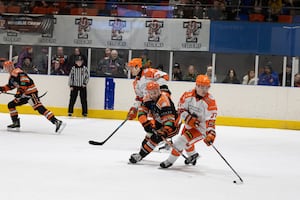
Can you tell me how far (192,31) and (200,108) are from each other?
5.67m

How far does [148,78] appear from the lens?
6566mm

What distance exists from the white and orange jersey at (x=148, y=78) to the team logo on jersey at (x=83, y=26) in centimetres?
454

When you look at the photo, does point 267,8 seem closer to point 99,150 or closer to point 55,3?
point 55,3

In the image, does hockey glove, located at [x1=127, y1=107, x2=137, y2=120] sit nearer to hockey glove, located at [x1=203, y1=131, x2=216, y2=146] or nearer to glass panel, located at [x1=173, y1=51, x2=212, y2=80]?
hockey glove, located at [x1=203, y1=131, x2=216, y2=146]

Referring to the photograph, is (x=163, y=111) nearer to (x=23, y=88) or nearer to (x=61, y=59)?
(x=23, y=88)

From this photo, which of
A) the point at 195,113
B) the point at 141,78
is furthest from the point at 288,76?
the point at 195,113

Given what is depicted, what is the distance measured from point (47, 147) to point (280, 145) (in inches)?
122

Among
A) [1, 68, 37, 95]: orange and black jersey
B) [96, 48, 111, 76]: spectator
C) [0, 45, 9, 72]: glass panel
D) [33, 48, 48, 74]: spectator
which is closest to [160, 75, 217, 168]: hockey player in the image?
[1, 68, 37, 95]: orange and black jersey

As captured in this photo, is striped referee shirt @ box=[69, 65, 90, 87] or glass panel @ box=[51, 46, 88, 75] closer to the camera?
striped referee shirt @ box=[69, 65, 90, 87]

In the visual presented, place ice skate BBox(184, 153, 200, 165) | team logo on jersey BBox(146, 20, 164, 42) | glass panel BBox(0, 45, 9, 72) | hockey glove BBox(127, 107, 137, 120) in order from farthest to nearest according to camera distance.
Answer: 1. glass panel BBox(0, 45, 9, 72)
2. team logo on jersey BBox(146, 20, 164, 42)
3. hockey glove BBox(127, 107, 137, 120)
4. ice skate BBox(184, 153, 200, 165)

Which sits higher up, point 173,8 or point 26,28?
point 173,8

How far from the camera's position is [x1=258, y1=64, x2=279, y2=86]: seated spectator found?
1041cm

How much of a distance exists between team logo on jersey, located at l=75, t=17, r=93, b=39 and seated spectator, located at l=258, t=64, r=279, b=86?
321cm

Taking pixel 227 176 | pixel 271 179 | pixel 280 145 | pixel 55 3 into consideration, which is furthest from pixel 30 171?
pixel 55 3
